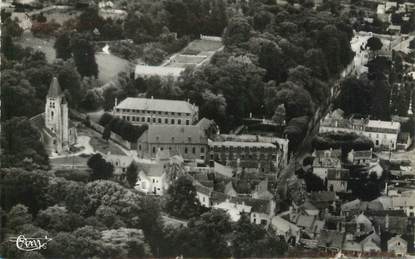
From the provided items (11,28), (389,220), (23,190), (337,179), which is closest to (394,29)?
(337,179)

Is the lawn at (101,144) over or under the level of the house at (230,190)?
over

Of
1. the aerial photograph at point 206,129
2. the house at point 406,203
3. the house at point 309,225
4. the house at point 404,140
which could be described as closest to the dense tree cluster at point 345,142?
the aerial photograph at point 206,129

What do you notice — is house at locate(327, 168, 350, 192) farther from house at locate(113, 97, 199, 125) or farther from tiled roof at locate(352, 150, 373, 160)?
house at locate(113, 97, 199, 125)

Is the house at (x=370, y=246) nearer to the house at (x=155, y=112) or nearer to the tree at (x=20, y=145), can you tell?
the house at (x=155, y=112)

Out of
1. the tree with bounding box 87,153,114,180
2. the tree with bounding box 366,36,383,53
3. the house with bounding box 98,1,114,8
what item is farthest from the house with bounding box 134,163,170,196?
the tree with bounding box 366,36,383,53

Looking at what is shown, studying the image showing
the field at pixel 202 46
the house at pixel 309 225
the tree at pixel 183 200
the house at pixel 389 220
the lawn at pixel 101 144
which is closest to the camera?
the tree at pixel 183 200

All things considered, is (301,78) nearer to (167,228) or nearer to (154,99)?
(154,99)

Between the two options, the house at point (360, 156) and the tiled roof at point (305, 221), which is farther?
the house at point (360, 156)
